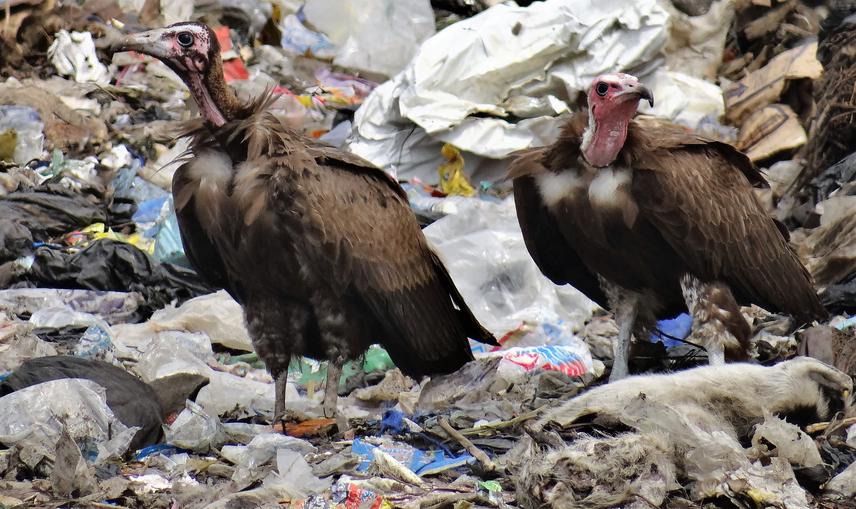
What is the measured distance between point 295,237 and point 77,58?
18.2 feet

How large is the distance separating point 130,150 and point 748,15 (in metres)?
5.08

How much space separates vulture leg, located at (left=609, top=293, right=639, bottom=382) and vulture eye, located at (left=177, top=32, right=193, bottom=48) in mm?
1945

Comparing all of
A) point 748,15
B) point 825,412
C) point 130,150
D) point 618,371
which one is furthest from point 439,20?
point 825,412

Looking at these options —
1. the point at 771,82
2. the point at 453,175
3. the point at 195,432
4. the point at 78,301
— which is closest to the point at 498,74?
the point at 453,175

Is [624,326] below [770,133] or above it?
above

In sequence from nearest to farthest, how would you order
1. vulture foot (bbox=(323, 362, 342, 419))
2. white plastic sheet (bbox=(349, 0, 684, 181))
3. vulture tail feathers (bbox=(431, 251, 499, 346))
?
vulture foot (bbox=(323, 362, 342, 419))
vulture tail feathers (bbox=(431, 251, 499, 346))
white plastic sheet (bbox=(349, 0, 684, 181))

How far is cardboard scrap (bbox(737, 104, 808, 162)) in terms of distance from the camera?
8.57 meters

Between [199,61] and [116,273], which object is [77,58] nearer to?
[116,273]

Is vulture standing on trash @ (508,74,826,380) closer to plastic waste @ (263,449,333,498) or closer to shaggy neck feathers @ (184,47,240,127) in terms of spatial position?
shaggy neck feathers @ (184,47,240,127)

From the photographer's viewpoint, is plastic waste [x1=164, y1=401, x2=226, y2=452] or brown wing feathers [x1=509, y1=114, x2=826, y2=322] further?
brown wing feathers [x1=509, y1=114, x2=826, y2=322]

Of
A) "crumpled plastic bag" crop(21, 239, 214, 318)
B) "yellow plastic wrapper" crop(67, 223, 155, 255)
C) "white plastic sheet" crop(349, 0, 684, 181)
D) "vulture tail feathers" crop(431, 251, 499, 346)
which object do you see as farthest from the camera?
"white plastic sheet" crop(349, 0, 684, 181)

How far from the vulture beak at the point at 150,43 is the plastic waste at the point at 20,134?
396cm

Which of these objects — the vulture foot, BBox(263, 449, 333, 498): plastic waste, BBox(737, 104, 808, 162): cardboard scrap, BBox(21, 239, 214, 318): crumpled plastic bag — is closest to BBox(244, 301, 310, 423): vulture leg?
the vulture foot

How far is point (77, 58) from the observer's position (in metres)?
9.50
